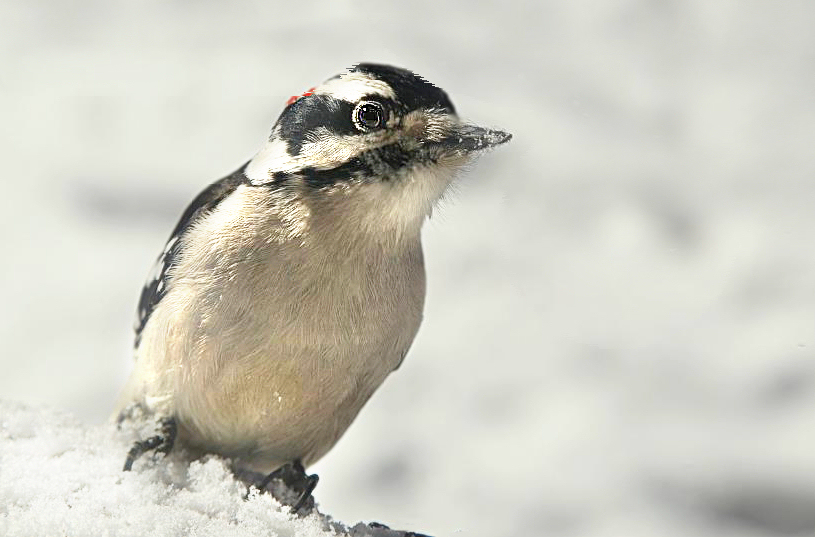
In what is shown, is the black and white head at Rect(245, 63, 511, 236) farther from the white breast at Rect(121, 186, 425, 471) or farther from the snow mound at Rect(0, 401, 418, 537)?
the snow mound at Rect(0, 401, 418, 537)

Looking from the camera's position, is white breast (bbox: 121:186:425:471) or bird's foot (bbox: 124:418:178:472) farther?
bird's foot (bbox: 124:418:178:472)

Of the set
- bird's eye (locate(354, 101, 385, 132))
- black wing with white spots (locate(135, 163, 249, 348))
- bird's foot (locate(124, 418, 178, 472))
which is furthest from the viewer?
black wing with white spots (locate(135, 163, 249, 348))

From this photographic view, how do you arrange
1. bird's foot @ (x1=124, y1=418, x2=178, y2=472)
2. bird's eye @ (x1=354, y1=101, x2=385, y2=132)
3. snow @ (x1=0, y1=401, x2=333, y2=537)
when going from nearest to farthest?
snow @ (x1=0, y1=401, x2=333, y2=537)
bird's eye @ (x1=354, y1=101, x2=385, y2=132)
bird's foot @ (x1=124, y1=418, x2=178, y2=472)

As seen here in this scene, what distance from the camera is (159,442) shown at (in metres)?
2.09

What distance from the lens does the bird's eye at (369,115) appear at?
72.9 inches

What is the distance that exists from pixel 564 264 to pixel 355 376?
6.12 ft

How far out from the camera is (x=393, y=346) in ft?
6.83

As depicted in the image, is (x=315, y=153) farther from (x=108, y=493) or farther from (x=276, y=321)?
(x=108, y=493)

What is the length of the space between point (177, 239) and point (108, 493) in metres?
0.65

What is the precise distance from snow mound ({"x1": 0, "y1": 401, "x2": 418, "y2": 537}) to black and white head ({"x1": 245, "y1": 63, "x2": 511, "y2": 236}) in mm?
592

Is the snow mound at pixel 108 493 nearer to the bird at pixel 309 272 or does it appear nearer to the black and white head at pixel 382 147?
the bird at pixel 309 272

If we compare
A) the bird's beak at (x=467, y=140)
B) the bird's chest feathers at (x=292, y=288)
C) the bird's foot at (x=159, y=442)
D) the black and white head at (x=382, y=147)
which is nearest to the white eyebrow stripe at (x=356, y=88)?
the black and white head at (x=382, y=147)

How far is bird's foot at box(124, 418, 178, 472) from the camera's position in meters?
2.04

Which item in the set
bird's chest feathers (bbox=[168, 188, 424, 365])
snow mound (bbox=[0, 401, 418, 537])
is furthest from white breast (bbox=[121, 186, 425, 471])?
snow mound (bbox=[0, 401, 418, 537])
